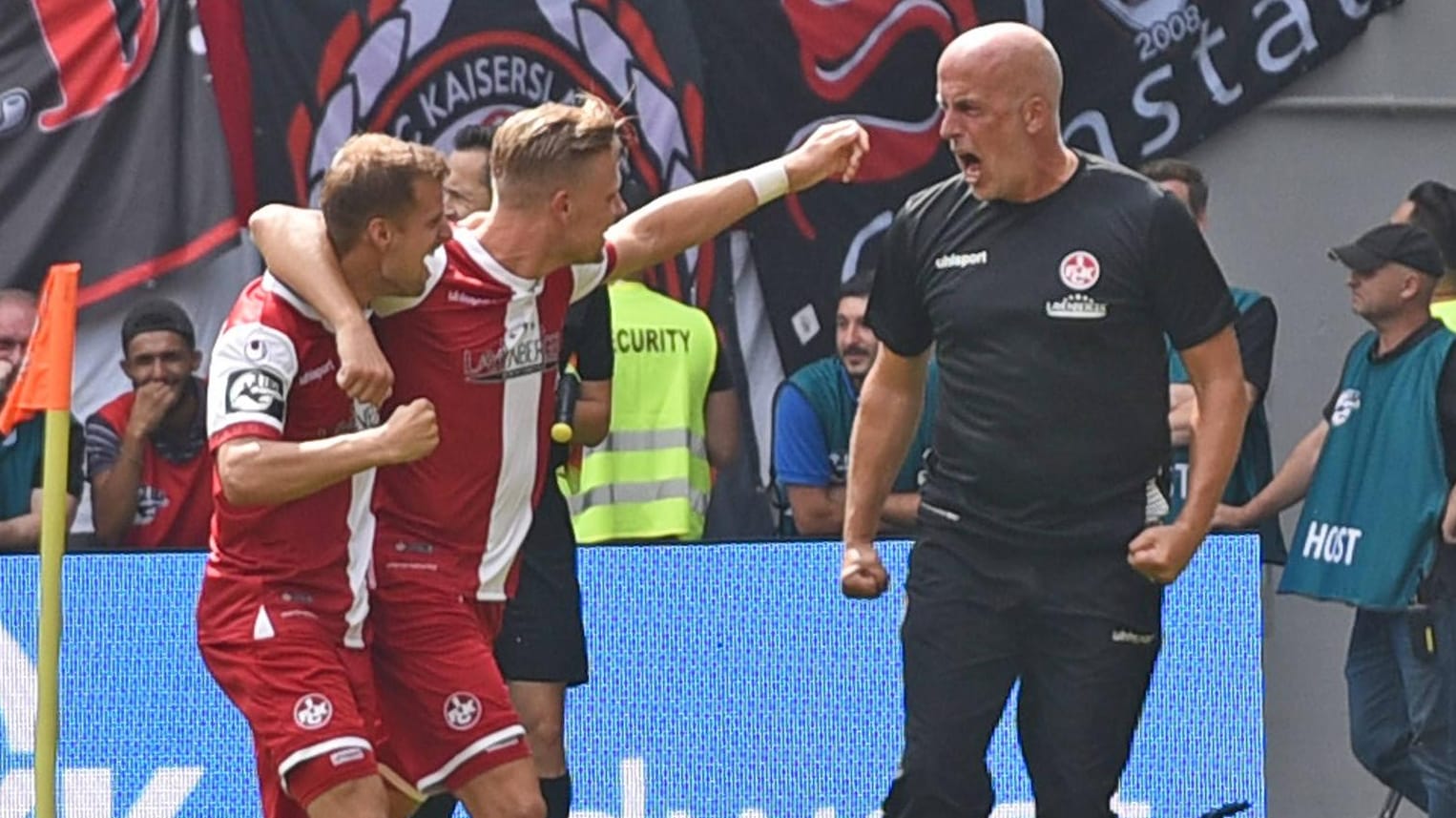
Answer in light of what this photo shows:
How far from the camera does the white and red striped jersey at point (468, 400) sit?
6820mm

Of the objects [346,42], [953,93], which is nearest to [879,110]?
[346,42]

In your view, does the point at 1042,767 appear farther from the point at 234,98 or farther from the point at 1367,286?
the point at 234,98

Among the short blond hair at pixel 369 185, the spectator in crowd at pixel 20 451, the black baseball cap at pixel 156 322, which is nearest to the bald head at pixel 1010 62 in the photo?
the short blond hair at pixel 369 185

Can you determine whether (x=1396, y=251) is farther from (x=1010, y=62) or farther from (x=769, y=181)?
(x=769, y=181)

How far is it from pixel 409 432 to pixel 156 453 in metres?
4.04

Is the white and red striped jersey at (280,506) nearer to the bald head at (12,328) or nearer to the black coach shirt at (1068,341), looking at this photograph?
the black coach shirt at (1068,341)

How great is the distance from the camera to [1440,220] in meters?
9.72

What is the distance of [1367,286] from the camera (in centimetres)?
930

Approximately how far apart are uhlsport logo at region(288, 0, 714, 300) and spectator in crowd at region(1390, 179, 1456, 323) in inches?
102

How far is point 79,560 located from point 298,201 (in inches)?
70.3

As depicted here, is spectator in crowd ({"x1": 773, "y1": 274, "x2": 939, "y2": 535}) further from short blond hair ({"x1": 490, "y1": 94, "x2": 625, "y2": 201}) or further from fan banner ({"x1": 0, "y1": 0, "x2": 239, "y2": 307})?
short blond hair ({"x1": 490, "y1": 94, "x2": 625, "y2": 201})

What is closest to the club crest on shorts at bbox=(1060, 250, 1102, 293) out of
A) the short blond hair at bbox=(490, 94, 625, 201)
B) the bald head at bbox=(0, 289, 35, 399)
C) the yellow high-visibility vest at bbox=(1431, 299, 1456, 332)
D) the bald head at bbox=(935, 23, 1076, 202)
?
the bald head at bbox=(935, 23, 1076, 202)

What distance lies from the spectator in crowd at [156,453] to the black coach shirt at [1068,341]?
3.81m

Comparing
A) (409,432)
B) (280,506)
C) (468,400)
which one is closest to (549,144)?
(468,400)
